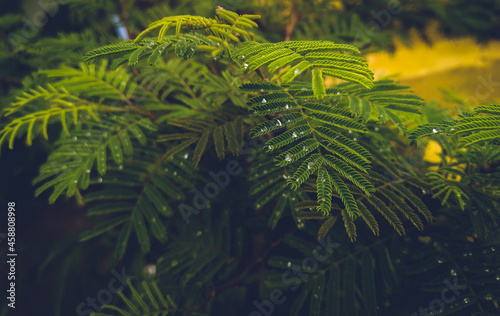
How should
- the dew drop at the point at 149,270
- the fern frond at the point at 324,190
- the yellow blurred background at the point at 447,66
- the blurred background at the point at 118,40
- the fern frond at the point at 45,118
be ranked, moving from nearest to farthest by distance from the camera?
the fern frond at the point at 324,190 < the fern frond at the point at 45,118 < the dew drop at the point at 149,270 < the blurred background at the point at 118,40 < the yellow blurred background at the point at 447,66

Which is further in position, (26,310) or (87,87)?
(26,310)

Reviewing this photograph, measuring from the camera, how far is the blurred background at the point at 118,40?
1039 millimetres

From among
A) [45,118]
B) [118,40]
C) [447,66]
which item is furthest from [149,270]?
[447,66]

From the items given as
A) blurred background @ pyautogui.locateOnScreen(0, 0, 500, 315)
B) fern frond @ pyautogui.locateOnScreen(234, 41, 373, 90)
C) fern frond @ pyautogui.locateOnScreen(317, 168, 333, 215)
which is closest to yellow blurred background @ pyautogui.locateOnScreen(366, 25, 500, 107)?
blurred background @ pyautogui.locateOnScreen(0, 0, 500, 315)

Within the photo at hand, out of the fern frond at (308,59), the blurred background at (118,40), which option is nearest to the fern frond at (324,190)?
the fern frond at (308,59)

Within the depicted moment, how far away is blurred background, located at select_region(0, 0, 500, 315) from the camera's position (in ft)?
3.41

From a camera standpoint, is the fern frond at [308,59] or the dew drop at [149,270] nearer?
the fern frond at [308,59]

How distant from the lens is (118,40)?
1.07 meters

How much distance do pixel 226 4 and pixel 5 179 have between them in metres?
1.00

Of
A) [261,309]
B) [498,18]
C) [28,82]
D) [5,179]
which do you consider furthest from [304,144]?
[498,18]

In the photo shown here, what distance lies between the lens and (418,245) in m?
0.70

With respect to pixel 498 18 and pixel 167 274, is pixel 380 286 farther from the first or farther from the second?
pixel 498 18

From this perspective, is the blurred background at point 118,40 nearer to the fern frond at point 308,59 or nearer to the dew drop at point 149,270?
the dew drop at point 149,270

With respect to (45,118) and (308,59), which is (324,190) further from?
(45,118)
